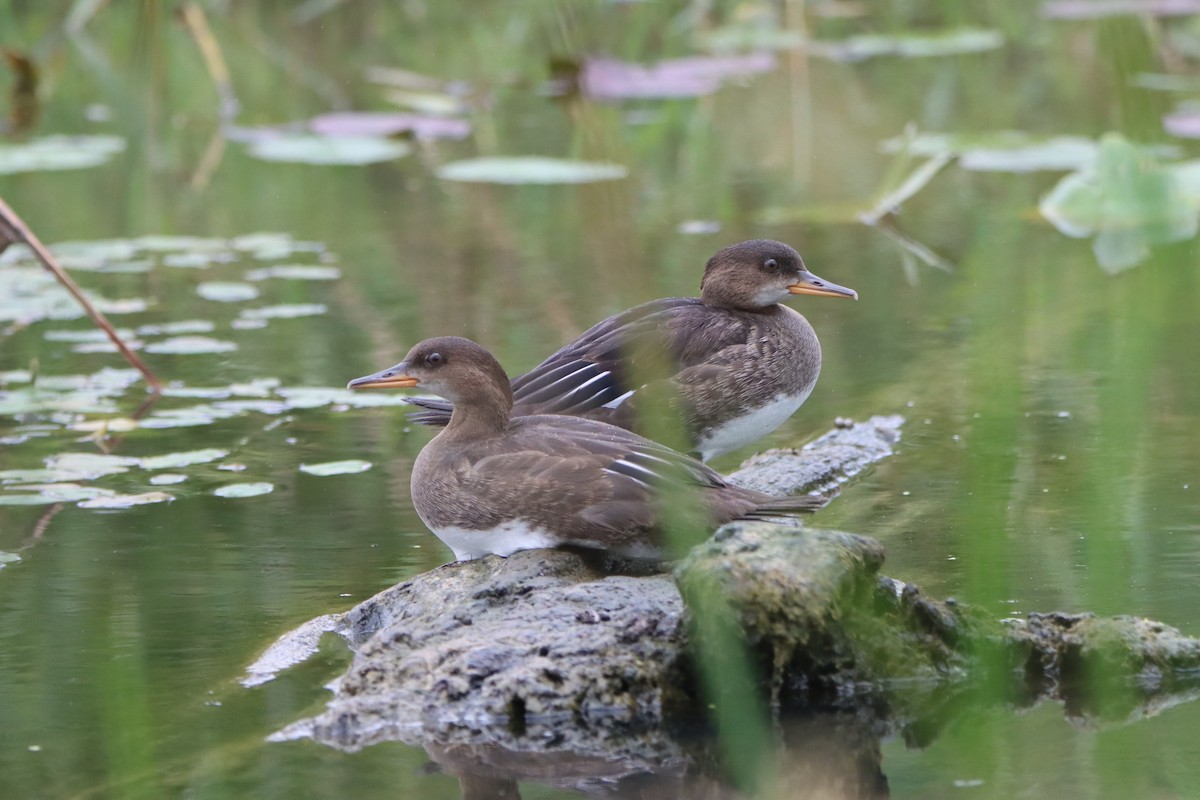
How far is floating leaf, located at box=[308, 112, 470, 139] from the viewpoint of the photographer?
11.3 metres

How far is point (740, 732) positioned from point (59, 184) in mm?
8995

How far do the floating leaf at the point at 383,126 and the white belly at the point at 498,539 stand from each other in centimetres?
685

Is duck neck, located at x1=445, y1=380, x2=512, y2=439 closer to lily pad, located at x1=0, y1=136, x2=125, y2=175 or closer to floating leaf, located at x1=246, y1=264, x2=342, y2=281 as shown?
floating leaf, located at x1=246, y1=264, x2=342, y2=281

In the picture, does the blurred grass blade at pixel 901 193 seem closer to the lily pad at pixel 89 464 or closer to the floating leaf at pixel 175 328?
the floating leaf at pixel 175 328

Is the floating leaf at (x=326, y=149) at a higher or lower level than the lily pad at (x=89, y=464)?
lower

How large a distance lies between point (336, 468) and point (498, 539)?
1412 millimetres

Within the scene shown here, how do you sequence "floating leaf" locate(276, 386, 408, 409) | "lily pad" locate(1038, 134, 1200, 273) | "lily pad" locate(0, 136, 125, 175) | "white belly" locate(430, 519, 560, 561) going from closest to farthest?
"white belly" locate(430, 519, 560, 561) → "floating leaf" locate(276, 386, 408, 409) → "lily pad" locate(1038, 134, 1200, 273) → "lily pad" locate(0, 136, 125, 175)

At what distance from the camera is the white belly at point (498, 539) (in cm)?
459

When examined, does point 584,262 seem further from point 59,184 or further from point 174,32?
point 174,32

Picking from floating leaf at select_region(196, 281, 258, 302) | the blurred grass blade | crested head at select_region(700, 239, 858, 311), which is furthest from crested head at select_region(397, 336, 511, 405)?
the blurred grass blade

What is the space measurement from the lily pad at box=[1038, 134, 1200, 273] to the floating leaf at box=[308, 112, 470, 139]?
13.5ft

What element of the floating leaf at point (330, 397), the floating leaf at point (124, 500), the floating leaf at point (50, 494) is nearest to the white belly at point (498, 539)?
the floating leaf at point (124, 500)

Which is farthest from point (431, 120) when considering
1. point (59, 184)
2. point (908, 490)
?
point (908, 490)

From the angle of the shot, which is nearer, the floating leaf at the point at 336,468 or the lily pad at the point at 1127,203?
the floating leaf at the point at 336,468
